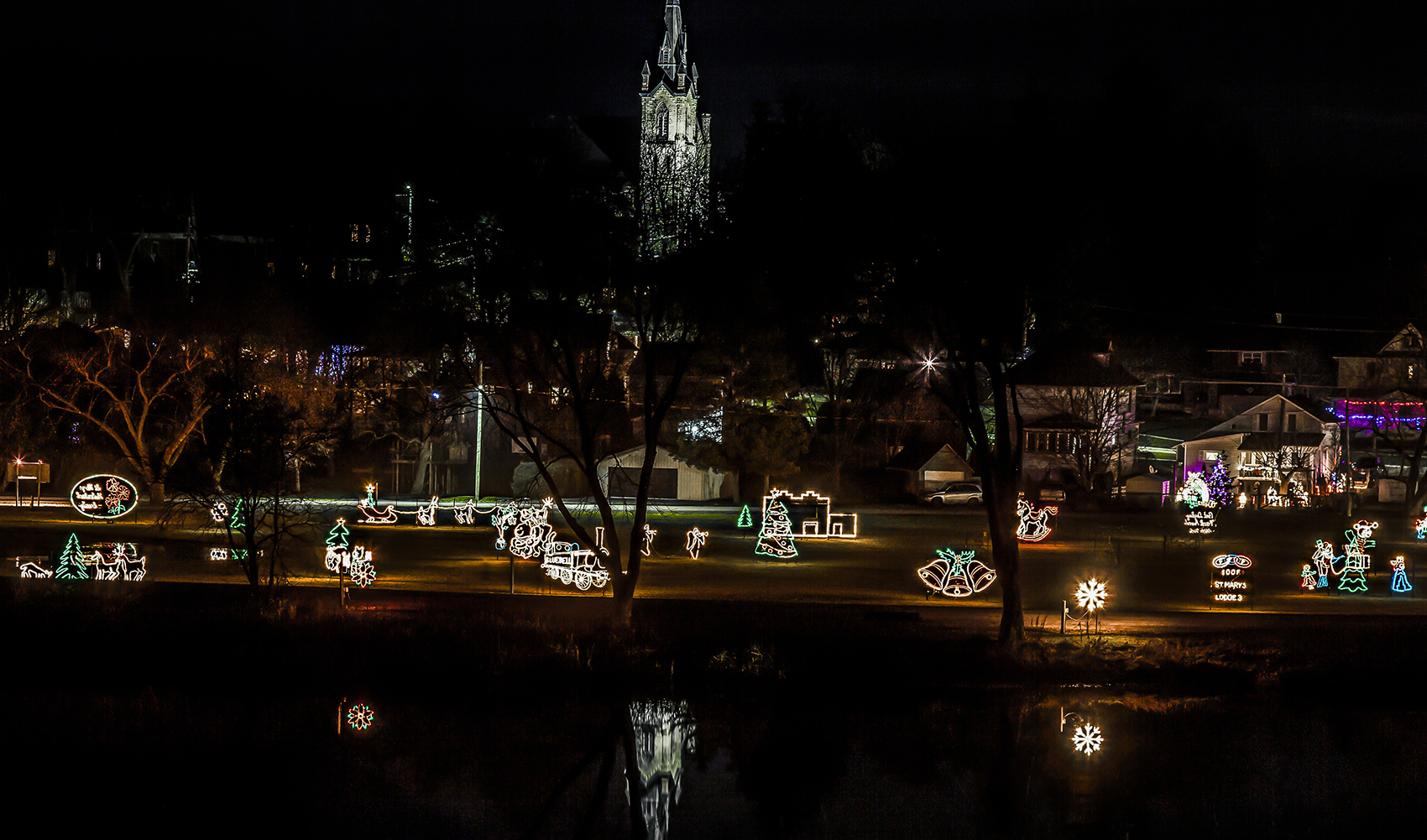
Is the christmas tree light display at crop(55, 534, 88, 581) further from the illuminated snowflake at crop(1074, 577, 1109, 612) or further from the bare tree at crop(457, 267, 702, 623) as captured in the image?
the illuminated snowflake at crop(1074, 577, 1109, 612)

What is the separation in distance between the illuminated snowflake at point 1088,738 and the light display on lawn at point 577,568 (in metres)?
10.7

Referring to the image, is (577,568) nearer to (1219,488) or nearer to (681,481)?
(681,481)

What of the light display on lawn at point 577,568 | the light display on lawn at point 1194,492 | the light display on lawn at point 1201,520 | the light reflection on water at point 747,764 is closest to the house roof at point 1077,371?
the light display on lawn at point 1194,492

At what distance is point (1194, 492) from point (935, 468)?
42.3ft

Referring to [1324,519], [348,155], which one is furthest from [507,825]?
[348,155]

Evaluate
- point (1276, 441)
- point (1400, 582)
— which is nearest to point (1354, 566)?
point (1400, 582)

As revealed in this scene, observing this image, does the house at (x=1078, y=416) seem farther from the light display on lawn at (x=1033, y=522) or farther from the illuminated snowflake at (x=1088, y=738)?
the illuminated snowflake at (x=1088, y=738)

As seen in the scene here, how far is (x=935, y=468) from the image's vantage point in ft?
195

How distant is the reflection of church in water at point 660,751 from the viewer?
480 inches

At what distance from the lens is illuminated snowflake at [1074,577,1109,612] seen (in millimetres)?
21344

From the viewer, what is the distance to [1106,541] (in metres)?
38.7

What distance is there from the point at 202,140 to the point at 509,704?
49.0 m

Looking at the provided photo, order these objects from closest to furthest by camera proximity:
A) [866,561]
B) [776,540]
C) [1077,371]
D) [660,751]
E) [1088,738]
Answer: [660,751] < [1088,738] < [866,561] < [776,540] < [1077,371]

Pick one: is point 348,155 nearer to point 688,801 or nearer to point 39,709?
point 39,709
